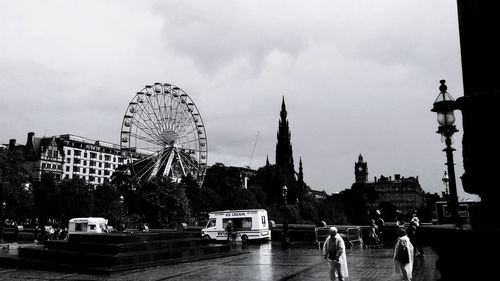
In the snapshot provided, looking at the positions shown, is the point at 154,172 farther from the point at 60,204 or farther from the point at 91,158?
the point at 91,158

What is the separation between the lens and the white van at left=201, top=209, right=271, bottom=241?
36.8 m

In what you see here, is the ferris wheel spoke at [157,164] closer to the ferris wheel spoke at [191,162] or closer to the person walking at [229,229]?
the ferris wheel spoke at [191,162]

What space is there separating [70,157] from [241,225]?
11147 centimetres

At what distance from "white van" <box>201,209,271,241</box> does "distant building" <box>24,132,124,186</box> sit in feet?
276

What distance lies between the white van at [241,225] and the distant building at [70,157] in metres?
84.1

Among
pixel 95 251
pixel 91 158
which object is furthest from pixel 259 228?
pixel 91 158

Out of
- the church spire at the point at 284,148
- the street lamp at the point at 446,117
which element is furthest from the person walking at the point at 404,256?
the church spire at the point at 284,148

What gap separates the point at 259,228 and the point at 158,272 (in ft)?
66.6

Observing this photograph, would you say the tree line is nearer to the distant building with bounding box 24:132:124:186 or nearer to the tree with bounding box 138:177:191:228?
the tree with bounding box 138:177:191:228

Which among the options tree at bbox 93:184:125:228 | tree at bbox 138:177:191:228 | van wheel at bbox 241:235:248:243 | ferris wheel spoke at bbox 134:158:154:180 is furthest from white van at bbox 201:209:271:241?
ferris wheel spoke at bbox 134:158:154:180

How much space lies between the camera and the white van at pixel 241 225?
3678 centimetres

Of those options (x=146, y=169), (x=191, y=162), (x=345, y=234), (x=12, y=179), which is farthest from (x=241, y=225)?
(x=146, y=169)

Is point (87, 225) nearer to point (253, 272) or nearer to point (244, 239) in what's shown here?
point (244, 239)

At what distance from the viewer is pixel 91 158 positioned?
464 feet
